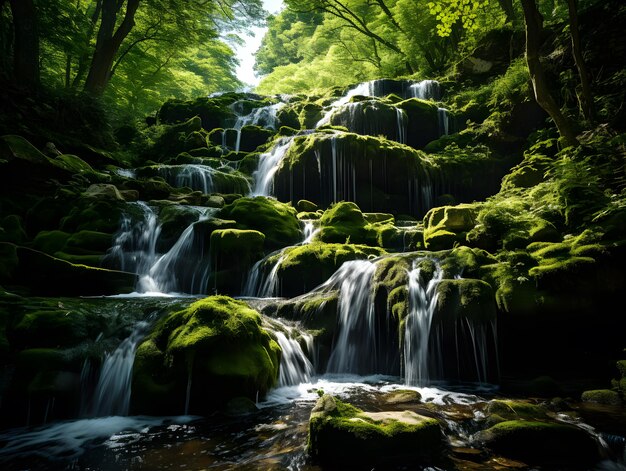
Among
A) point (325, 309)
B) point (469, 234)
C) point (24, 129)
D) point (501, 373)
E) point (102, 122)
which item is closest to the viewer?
point (501, 373)

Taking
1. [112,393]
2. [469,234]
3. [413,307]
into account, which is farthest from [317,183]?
[112,393]

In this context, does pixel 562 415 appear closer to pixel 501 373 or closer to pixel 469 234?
pixel 501 373

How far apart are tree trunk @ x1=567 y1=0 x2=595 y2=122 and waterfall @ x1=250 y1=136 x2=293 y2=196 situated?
30.4 ft

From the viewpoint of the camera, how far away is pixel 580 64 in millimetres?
9797

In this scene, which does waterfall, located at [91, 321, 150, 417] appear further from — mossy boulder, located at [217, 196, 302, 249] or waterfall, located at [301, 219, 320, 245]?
waterfall, located at [301, 219, 320, 245]

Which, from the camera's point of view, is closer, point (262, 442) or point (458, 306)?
point (262, 442)

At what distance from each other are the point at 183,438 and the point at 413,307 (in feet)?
12.7

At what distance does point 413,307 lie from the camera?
6305mm

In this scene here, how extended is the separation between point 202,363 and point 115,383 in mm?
1208

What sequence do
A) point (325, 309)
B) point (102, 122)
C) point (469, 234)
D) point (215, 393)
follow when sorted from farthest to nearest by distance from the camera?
point (102, 122) → point (469, 234) → point (325, 309) → point (215, 393)

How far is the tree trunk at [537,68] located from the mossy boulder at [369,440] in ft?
29.7

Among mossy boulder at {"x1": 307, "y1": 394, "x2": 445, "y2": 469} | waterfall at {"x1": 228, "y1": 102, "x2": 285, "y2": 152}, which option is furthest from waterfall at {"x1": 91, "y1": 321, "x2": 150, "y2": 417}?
waterfall at {"x1": 228, "y1": 102, "x2": 285, "y2": 152}

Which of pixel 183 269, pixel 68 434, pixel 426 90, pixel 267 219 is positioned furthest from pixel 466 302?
pixel 426 90

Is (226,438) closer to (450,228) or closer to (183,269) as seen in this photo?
(183,269)
